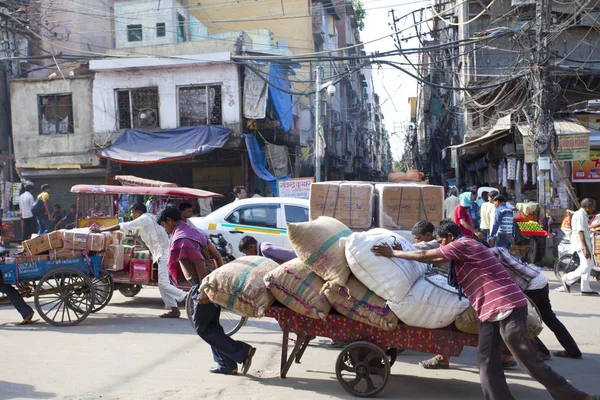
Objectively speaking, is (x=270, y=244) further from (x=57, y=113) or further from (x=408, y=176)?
(x=57, y=113)

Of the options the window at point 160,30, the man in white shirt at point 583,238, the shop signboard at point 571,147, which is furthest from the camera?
the window at point 160,30

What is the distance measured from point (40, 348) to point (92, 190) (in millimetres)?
5042

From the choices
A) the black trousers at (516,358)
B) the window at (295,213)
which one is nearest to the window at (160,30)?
the window at (295,213)

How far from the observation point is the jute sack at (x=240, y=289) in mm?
5051

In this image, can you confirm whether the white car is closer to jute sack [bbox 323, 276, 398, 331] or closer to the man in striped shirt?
jute sack [bbox 323, 276, 398, 331]

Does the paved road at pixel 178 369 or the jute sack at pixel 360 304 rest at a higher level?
the jute sack at pixel 360 304

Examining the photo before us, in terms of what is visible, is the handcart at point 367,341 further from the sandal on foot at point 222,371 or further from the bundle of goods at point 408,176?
the bundle of goods at point 408,176

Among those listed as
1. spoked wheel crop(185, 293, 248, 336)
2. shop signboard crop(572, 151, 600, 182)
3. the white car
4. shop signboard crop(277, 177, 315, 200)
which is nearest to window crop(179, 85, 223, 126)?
shop signboard crop(277, 177, 315, 200)

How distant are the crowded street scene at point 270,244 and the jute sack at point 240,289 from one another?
0.06 feet

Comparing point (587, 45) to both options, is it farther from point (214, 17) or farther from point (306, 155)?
point (214, 17)

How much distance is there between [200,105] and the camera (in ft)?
67.6

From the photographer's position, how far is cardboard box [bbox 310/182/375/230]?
9.73 meters

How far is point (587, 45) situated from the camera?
19.0 meters

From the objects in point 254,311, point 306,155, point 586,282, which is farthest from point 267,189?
point 254,311
